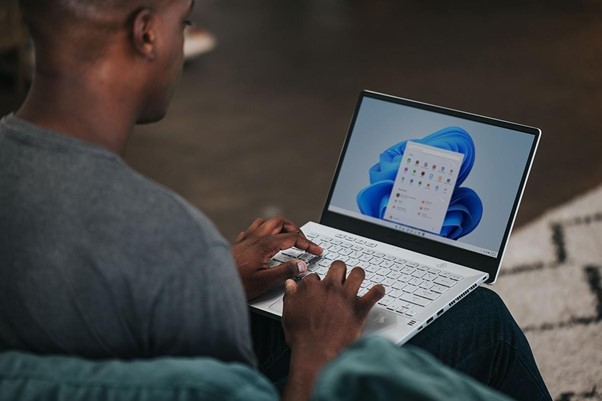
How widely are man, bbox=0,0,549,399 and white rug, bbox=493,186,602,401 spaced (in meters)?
1.32

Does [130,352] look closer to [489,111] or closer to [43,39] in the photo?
[43,39]

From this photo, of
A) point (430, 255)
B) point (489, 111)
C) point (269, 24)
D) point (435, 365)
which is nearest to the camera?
point (435, 365)

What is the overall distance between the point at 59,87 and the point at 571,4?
4311mm

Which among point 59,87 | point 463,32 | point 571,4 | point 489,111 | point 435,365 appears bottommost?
point 435,365

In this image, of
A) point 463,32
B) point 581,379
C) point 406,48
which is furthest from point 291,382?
point 463,32

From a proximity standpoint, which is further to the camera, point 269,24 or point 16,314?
point 269,24

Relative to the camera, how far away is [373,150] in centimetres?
161

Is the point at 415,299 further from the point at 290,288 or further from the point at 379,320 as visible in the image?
the point at 290,288

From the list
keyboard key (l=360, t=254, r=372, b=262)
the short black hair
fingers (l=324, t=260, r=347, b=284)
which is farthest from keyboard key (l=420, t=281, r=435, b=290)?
the short black hair

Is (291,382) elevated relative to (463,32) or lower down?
lower down

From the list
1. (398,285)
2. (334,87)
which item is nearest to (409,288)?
(398,285)

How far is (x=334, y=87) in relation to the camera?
3.75 meters

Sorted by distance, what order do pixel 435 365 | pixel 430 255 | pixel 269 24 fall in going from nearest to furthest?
1. pixel 435 365
2. pixel 430 255
3. pixel 269 24

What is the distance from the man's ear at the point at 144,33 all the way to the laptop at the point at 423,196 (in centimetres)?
55
